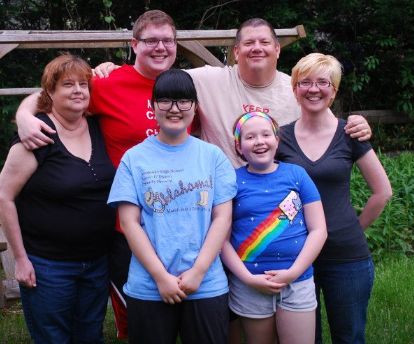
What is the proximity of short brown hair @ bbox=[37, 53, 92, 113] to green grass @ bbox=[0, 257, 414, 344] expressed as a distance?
2.04 m

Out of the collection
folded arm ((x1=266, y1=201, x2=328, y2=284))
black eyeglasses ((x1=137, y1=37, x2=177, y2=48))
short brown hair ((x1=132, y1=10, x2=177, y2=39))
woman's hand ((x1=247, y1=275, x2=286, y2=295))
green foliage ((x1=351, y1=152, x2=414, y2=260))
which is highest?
short brown hair ((x1=132, y1=10, x2=177, y2=39))

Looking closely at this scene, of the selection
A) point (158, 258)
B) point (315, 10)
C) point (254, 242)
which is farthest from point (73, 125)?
point (315, 10)

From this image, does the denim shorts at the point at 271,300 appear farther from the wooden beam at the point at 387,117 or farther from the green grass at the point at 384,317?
the wooden beam at the point at 387,117

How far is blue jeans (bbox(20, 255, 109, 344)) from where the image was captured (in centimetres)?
318

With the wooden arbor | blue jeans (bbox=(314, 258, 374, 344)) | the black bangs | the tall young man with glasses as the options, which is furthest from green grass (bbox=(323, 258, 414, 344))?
the wooden arbor

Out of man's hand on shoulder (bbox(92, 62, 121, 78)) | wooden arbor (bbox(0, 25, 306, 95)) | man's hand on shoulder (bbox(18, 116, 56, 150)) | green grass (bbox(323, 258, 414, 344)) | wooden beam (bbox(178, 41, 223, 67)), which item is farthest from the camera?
wooden beam (bbox(178, 41, 223, 67))

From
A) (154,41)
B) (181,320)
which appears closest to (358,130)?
(154,41)

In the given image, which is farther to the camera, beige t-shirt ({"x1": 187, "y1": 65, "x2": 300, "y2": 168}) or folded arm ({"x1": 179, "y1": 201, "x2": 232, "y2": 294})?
beige t-shirt ({"x1": 187, "y1": 65, "x2": 300, "y2": 168})

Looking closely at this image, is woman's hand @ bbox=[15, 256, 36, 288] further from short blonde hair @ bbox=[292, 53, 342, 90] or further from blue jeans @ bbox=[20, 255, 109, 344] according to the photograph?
short blonde hair @ bbox=[292, 53, 342, 90]

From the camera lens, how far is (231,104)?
350cm

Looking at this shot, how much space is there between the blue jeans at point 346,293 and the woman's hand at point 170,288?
0.82m

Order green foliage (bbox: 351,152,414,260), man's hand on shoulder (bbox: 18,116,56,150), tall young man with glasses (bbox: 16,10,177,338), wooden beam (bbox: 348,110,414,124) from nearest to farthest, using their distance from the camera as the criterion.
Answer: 1. man's hand on shoulder (bbox: 18,116,56,150)
2. tall young man with glasses (bbox: 16,10,177,338)
3. green foliage (bbox: 351,152,414,260)
4. wooden beam (bbox: 348,110,414,124)

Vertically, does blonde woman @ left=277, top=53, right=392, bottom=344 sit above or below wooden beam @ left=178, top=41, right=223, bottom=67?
below

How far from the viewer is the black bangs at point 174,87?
9.59 feet
